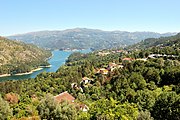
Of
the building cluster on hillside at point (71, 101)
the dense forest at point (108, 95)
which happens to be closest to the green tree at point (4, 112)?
the dense forest at point (108, 95)

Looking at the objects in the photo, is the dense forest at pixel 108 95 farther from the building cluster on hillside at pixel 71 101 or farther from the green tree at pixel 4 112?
the building cluster on hillside at pixel 71 101

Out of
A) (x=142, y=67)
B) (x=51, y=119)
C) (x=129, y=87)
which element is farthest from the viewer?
(x=142, y=67)

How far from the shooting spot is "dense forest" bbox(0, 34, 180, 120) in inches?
995

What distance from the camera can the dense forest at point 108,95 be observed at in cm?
2527

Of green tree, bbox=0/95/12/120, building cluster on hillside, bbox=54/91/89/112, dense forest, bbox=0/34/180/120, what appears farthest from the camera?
building cluster on hillside, bbox=54/91/89/112

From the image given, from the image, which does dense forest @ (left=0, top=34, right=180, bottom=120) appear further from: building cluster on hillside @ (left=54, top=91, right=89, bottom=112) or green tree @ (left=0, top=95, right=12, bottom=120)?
building cluster on hillside @ (left=54, top=91, right=89, bottom=112)

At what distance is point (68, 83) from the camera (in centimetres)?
7756

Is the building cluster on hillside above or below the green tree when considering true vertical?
below

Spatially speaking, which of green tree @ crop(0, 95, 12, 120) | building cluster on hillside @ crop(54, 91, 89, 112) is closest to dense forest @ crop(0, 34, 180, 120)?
green tree @ crop(0, 95, 12, 120)

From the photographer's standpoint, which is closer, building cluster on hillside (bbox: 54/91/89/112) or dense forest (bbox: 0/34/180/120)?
dense forest (bbox: 0/34/180/120)

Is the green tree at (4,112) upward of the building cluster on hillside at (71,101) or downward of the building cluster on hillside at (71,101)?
upward

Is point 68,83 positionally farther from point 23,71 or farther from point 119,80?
point 23,71

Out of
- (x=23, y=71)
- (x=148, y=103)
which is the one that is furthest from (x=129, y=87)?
(x=23, y=71)

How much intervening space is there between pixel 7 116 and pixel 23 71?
12542 centimetres
